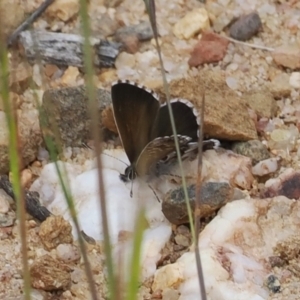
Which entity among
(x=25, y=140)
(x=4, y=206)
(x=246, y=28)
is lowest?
(x=4, y=206)

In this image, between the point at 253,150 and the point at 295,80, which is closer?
the point at 253,150

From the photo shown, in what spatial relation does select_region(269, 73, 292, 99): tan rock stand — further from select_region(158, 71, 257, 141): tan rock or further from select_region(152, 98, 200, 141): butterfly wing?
select_region(152, 98, 200, 141): butterfly wing

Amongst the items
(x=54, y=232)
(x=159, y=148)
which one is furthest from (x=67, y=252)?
(x=159, y=148)

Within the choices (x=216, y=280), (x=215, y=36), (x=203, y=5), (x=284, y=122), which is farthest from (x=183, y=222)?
(x=203, y=5)

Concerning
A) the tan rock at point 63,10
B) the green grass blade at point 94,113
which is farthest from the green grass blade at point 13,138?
the tan rock at point 63,10

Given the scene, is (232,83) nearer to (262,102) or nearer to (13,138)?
(262,102)

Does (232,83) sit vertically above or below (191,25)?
below

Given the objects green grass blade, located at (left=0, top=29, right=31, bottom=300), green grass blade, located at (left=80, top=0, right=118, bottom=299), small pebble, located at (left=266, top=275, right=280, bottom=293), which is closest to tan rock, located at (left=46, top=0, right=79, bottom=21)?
small pebble, located at (left=266, top=275, right=280, bottom=293)

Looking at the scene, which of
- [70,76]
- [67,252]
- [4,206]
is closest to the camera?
[67,252]
